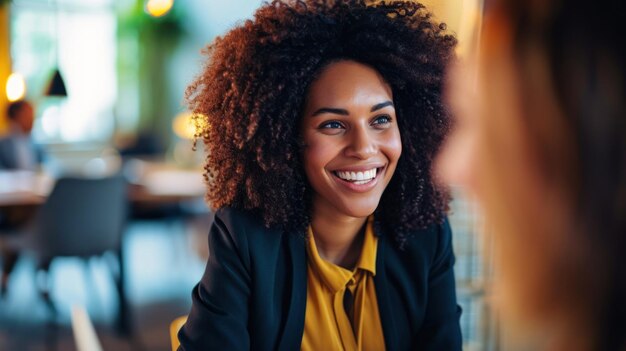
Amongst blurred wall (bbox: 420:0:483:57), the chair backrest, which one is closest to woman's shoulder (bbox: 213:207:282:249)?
blurred wall (bbox: 420:0:483:57)

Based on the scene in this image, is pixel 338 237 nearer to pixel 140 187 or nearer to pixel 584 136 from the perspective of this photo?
pixel 584 136

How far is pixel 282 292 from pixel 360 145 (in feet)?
1.12

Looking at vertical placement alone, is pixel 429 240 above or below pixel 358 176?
below

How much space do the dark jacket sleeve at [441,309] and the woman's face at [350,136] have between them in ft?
0.86

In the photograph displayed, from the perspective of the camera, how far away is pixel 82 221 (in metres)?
3.78

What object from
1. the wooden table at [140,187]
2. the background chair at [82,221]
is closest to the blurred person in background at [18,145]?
the wooden table at [140,187]

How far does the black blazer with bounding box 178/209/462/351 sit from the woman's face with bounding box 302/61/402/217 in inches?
6.4

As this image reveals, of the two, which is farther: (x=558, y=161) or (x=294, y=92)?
(x=294, y=92)

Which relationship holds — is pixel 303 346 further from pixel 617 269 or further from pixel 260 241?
pixel 617 269

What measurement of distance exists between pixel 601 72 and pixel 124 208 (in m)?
3.67

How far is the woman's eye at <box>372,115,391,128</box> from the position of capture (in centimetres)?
119

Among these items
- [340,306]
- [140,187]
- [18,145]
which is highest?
[18,145]

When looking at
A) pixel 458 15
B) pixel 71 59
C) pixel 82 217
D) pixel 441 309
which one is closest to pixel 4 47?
pixel 71 59

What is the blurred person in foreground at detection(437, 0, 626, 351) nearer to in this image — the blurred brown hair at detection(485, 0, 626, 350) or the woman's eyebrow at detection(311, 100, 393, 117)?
the blurred brown hair at detection(485, 0, 626, 350)
